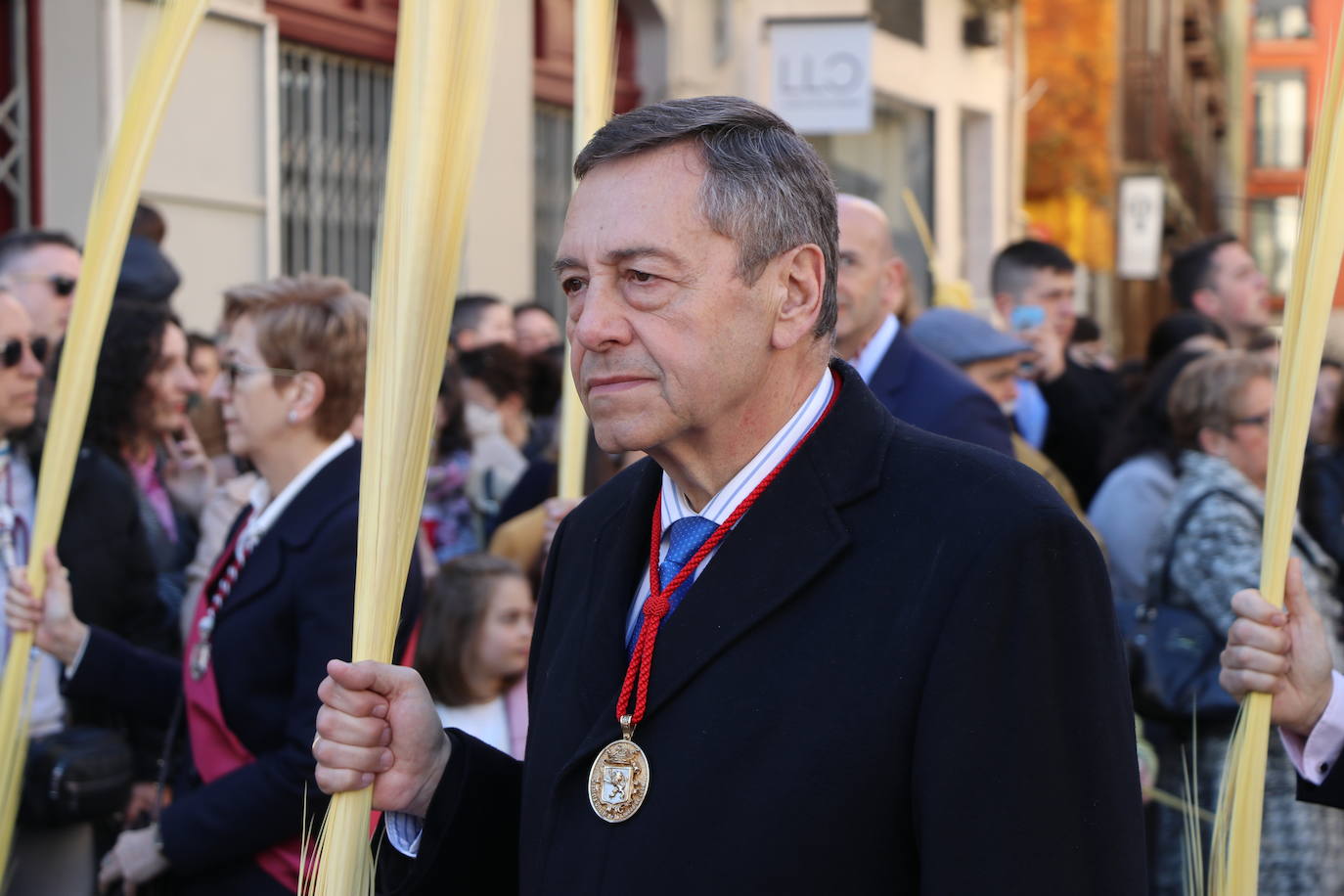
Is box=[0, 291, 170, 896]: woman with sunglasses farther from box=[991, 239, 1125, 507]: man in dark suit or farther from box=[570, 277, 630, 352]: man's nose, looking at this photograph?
box=[991, 239, 1125, 507]: man in dark suit

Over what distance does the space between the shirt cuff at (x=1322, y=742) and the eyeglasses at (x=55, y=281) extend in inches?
128

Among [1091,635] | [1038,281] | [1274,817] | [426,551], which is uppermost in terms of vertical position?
[1038,281]

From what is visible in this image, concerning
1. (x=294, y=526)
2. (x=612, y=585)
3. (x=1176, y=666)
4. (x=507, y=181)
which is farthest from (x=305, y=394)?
(x=507, y=181)

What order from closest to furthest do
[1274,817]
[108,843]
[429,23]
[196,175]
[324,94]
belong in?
[429,23], [108,843], [1274,817], [196,175], [324,94]

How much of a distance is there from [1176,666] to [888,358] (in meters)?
1.01

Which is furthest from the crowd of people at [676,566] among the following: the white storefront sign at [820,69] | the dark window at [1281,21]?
the dark window at [1281,21]

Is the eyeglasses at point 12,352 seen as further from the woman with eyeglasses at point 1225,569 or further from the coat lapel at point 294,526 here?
the woman with eyeglasses at point 1225,569

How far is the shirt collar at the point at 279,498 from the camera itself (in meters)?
3.13

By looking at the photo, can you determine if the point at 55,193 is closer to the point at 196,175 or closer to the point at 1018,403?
the point at 196,175

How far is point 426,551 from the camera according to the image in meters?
5.08

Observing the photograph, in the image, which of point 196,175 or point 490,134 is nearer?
point 196,175

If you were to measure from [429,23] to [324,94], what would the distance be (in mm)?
6945

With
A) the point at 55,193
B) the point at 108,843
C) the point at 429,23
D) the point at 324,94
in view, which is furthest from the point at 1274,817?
the point at 324,94

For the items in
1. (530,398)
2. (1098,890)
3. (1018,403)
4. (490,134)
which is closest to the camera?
(1098,890)
